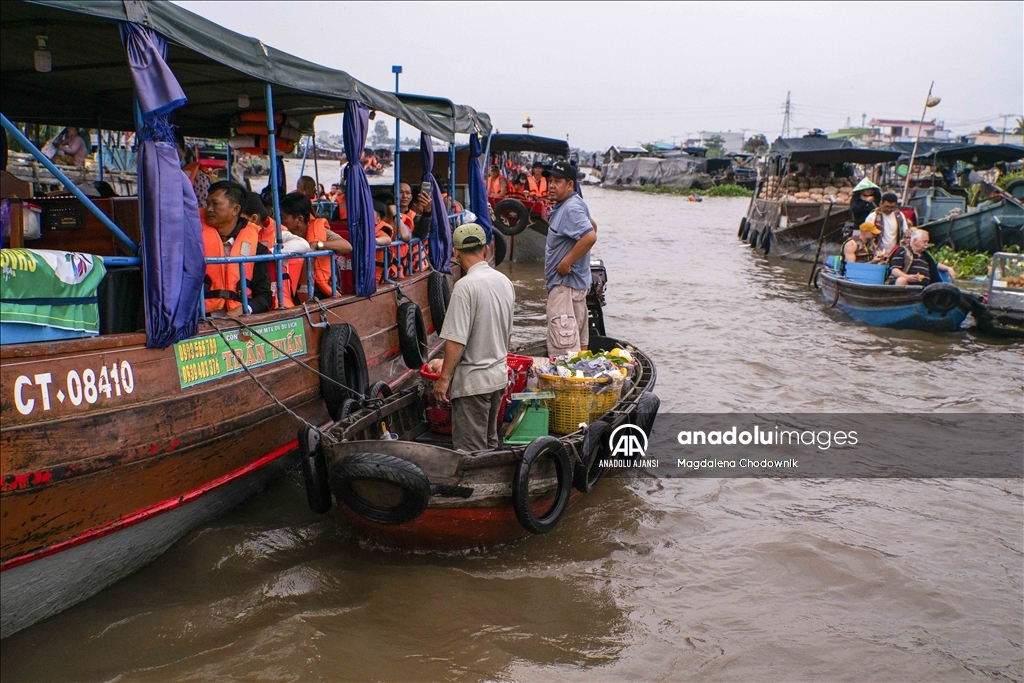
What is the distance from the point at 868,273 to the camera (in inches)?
440

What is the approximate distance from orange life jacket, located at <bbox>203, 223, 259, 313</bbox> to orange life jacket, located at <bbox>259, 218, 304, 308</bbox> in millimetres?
274

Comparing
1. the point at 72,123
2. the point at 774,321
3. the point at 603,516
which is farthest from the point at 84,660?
the point at 774,321

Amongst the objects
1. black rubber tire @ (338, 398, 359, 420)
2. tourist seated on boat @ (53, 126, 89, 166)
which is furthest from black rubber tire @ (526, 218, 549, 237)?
black rubber tire @ (338, 398, 359, 420)

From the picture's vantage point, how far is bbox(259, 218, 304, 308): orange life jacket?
17.1ft

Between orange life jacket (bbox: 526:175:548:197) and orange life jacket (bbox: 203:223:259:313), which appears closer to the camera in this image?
orange life jacket (bbox: 203:223:259:313)

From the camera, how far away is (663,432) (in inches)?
279

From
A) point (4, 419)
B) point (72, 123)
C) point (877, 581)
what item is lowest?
point (877, 581)

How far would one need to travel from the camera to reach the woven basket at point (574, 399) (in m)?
5.11

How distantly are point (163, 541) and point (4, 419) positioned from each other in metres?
1.33

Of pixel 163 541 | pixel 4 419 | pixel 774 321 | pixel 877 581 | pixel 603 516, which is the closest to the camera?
pixel 4 419

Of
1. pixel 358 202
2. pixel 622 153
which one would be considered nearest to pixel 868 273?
pixel 358 202

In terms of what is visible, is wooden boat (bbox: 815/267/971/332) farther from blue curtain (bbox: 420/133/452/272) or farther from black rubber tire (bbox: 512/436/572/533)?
black rubber tire (bbox: 512/436/572/533)

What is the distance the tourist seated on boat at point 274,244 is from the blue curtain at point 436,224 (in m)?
2.49

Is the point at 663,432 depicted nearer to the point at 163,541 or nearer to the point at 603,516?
the point at 603,516
